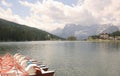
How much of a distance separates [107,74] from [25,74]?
24.6m

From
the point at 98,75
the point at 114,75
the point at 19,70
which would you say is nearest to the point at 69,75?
the point at 98,75

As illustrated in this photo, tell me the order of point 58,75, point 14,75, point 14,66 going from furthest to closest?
1. point 58,75
2. point 14,66
3. point 14,75

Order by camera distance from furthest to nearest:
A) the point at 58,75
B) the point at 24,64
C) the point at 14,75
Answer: the point at 58,75 < the point at 24,64 < the point at 14,75

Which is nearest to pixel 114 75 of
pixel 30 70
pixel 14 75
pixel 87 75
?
pixel 87 75

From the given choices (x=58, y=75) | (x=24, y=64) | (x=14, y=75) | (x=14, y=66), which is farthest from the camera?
(x=58, y=75)

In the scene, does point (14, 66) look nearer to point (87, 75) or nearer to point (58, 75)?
point (58, 75)

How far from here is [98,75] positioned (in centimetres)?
4978

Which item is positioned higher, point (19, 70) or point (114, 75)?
point (19, 70)

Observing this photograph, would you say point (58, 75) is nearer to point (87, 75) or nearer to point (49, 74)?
point (87, 75)

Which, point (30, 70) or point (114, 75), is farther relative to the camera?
point (114, 75)

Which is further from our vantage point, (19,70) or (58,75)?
(58,75)

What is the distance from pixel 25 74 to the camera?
32.6 meters

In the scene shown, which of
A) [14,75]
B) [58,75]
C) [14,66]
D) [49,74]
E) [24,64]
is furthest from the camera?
[58,75]

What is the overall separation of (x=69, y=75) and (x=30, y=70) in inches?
601
